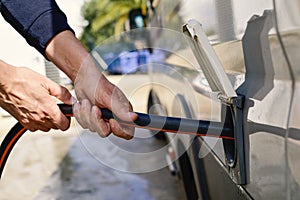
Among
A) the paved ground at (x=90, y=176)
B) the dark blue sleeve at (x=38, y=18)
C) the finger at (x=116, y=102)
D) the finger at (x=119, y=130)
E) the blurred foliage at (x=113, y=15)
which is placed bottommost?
the blurred foliage at (x=113, y=15)

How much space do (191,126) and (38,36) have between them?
70 centimetres

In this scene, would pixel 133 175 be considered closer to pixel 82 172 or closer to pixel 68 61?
pixel 82 172

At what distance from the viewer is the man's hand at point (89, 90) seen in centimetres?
147

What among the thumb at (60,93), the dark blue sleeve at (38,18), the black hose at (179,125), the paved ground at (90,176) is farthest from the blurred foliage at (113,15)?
the black hose at (179,125)

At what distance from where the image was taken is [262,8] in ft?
3.86

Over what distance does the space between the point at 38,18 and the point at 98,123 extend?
50cm

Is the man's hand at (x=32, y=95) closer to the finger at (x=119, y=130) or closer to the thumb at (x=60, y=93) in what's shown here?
the thumb at (x=60, y=93)

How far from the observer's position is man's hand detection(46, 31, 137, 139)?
4.82 feet

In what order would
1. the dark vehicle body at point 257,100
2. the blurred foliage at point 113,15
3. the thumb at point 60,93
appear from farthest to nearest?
the blurred foliage at point 113,15 → the thumb at point 60,93 → the dark vehicle body at point 257,100

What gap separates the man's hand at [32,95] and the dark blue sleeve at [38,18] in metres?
0.16

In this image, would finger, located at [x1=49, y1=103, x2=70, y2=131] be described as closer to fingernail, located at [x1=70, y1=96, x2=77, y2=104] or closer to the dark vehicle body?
fingernail, located at [x1=70, y1=96, x2=77, y2=104]

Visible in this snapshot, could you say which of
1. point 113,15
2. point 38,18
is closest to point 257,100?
point 38,18

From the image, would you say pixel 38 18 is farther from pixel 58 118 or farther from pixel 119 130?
pixel 119 130

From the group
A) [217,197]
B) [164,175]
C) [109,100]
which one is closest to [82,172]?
[164,175]
